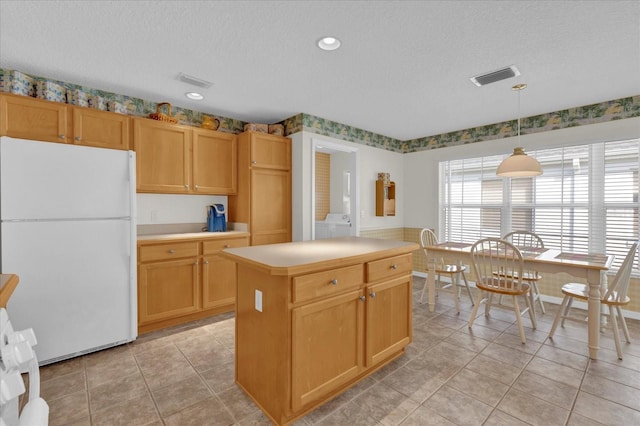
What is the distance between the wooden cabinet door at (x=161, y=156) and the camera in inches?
122

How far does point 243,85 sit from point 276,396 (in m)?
2.70

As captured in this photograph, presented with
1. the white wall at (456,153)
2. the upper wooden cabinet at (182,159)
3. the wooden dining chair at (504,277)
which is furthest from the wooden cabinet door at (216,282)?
the white wall at (456,153)

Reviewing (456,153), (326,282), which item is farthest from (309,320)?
(456,153)

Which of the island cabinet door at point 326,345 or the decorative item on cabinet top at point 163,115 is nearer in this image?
the island cabinet door at point 326,345

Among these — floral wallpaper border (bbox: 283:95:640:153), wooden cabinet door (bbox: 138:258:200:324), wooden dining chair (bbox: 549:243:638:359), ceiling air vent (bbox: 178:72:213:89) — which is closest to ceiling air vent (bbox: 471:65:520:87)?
floral wallpaper border (bbox: 283:95:640:153)

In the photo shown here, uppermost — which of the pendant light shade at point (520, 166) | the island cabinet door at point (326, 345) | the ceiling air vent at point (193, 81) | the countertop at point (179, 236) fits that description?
the ceiling air vent at point (193, 81)

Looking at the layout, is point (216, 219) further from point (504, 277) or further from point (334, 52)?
point (504, 277)

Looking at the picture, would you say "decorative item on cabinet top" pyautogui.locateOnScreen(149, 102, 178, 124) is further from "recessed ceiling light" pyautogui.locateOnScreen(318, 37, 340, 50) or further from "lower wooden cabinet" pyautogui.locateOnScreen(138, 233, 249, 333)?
"recessed ceiling light" pyautogui.locateOnScreen(318, 37, 340, 50)

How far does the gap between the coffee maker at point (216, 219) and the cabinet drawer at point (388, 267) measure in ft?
7.78

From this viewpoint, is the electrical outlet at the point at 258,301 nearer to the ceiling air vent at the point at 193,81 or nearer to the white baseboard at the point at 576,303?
the ceiling air vent at the point at 193,81

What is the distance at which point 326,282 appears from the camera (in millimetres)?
1786

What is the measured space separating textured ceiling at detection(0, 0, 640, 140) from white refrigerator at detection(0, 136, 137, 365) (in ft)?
2.69

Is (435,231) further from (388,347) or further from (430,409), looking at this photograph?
(430,409)

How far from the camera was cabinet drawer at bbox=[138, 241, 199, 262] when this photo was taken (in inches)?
115
